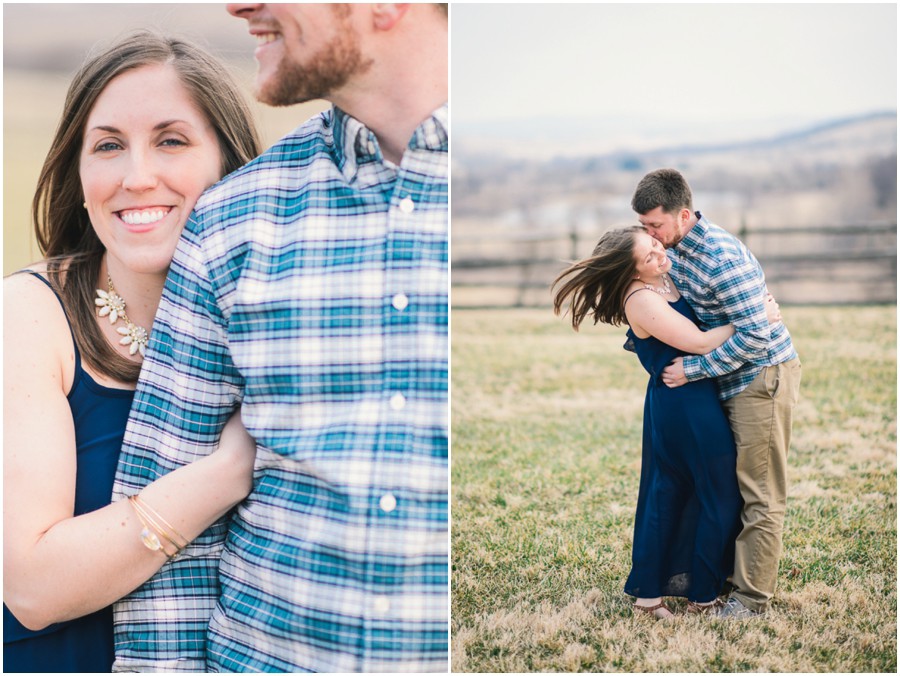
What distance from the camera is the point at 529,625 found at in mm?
2803

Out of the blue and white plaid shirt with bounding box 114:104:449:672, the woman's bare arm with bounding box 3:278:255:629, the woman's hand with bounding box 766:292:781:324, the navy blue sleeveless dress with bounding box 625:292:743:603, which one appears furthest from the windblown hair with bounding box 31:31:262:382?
the woman's hand with bounding box 766:292:781:324

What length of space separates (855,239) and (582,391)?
7250 millimetres

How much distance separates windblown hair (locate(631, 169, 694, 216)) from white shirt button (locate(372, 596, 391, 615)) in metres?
1.41

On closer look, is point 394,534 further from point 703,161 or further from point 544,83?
point 703,161

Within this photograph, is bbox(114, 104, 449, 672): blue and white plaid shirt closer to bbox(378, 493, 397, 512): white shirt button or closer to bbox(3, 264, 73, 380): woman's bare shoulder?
bbox(378, 493, 397, 512): white shirt button

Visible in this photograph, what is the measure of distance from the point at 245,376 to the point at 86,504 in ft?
1.70

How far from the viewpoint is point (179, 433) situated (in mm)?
2023

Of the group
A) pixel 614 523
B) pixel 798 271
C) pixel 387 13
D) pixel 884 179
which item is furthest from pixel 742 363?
pixel 884 179

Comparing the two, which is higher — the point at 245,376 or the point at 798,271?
the point at 798,271

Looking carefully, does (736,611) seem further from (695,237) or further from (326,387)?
(326,387)

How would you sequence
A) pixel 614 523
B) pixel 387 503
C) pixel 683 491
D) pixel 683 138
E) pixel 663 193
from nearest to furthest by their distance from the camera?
1. pixel 387 503
2. pixel 663 193
3. pixel 683 491
4. pixel 614 523
5. pixel 683 138

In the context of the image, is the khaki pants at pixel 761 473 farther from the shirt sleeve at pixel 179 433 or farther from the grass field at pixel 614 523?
the shirt sleeve at pixel 179 433

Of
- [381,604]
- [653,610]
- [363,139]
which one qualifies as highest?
[363,139]

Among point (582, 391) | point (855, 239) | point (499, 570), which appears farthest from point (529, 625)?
point (855, 239)
